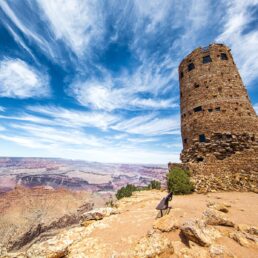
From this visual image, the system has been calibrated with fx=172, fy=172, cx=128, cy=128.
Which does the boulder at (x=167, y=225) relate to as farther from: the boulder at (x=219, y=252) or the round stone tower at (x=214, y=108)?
the round stone tower at (x=214, y=108)

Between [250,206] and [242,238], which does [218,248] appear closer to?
[242,238]

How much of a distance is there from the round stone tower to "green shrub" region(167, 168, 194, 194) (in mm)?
3479

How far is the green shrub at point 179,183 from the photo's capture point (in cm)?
1564

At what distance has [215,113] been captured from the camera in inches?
811

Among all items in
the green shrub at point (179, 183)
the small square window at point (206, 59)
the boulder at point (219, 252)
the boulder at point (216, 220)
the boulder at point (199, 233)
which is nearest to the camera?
the boulder at point (219, 252)

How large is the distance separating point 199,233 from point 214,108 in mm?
18054

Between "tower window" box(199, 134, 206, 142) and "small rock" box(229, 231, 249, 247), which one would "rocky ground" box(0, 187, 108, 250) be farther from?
"small rock" box(229, 231, 249, 247)

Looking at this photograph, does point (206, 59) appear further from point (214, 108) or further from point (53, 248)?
point (53, 248)

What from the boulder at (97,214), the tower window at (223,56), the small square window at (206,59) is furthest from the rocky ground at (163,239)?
the tower window at (223,56)

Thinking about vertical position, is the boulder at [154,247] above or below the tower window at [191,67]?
below

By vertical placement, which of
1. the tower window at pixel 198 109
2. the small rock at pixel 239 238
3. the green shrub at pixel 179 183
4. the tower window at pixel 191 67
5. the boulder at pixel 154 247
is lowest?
the boulder at pixel 154 247

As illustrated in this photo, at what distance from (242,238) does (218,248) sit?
1233 millimetres

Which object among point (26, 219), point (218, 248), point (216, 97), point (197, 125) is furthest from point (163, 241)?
point (26, 219)

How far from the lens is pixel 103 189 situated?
16238 centimetres
